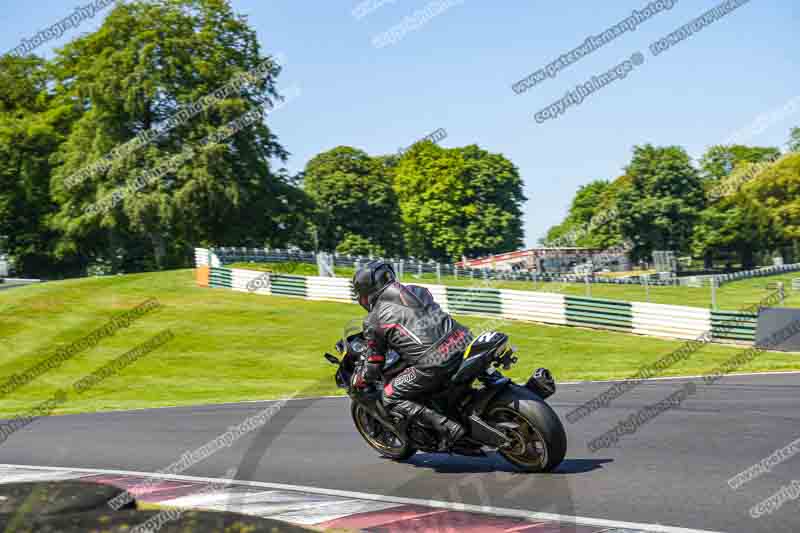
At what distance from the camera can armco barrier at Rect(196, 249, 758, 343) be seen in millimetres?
21438

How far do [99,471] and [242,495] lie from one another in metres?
2.35

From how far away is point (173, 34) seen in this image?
46.7 metres

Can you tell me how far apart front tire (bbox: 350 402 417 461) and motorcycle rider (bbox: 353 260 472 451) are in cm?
66

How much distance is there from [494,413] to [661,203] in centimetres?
6467

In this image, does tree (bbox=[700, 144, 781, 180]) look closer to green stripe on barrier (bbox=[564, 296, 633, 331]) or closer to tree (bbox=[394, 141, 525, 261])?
tree (bbox=[394, 141, 525, 261])

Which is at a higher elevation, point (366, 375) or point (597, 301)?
point (366, 375)

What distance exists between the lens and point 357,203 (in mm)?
69688

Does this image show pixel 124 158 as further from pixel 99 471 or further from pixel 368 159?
pixel 99 471

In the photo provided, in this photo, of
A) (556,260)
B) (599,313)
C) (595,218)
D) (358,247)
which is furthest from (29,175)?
(595,218)

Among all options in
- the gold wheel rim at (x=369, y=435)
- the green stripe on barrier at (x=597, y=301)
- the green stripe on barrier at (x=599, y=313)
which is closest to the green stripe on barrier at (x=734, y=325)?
the green stripe on barrier at (x=599, y=313)

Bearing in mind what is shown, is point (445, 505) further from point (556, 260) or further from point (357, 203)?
point (556, 260)

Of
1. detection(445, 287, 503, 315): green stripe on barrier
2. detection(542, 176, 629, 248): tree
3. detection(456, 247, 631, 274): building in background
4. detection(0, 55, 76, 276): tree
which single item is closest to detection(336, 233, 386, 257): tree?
detection(456, 247, 631, 274): building in background

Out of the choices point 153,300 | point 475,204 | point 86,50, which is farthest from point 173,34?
point 475,204

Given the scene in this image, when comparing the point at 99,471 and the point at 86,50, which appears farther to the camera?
the point at 86,50
